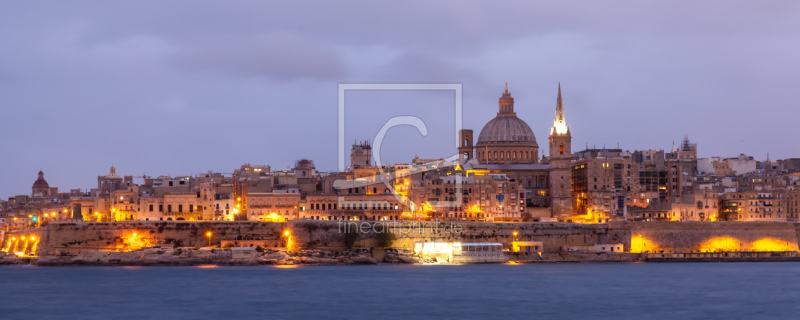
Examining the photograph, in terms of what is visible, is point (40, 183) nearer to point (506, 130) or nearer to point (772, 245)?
point (506, 130)

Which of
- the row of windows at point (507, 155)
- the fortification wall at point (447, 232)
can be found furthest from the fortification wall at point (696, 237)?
the row of windows at point (507, 155)

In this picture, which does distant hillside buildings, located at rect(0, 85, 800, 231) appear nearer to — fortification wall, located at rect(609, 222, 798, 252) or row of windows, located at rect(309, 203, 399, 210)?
row of windows, located at rect(309, 203, 399, 210)

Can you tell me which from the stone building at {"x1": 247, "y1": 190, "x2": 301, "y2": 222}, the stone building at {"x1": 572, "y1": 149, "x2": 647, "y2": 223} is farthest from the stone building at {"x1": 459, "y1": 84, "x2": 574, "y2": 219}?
the stone building at {"x1": 247, "y1": 190, "x2": 301, "y2": 222}

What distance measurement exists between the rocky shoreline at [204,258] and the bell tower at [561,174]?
1906cm

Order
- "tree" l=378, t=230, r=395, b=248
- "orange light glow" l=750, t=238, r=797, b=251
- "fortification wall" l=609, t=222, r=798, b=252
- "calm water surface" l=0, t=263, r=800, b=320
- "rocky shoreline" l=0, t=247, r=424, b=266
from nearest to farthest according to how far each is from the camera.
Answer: "calm water surface" l=0, t=263, r=800, b=320, "rocky shoreline" l=0, t=247, r=424, b=266, "tree" l=378, t=230, r=395, b=248, "fortification wall" l=609, t=222, r=798, b=252, "orange light glow" l=750, t=238, r=797, b=251

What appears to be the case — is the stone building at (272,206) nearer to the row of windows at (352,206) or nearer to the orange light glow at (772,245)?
the row of windows at (352,206)

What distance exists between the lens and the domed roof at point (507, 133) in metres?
100

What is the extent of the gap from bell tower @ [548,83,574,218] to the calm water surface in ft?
64.3

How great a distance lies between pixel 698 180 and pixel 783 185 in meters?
9.95

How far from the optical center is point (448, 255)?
7262cm

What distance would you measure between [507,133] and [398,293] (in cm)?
4868

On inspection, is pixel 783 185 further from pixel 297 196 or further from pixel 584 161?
pixel 297 196

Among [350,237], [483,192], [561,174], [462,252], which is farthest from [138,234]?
[561,174]

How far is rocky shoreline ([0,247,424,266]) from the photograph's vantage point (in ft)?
229
